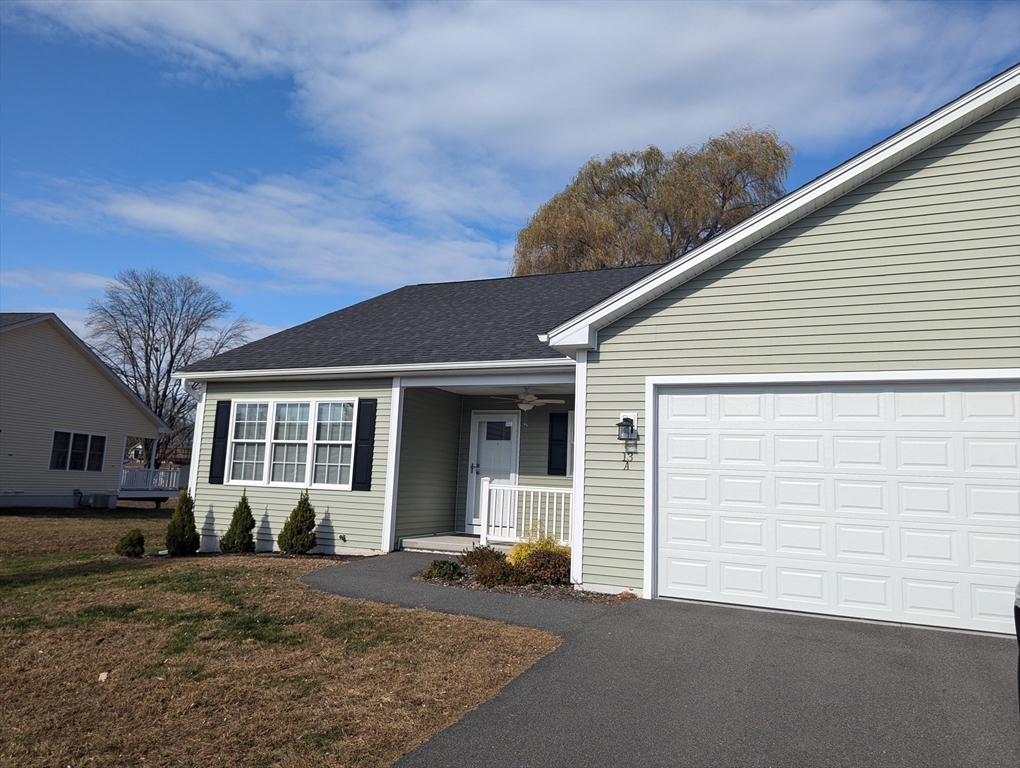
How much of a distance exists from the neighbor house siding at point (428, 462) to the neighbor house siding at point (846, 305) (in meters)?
4.15

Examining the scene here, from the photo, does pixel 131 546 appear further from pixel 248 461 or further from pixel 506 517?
pixel 506 517

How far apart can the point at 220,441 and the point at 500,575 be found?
262 inches

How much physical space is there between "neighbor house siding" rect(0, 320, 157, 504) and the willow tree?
1565 cm

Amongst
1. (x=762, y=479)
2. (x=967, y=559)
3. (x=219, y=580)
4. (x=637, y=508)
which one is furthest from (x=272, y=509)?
(x=967, y=559)

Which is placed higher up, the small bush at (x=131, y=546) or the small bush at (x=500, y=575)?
the small bush at (x=500, y=575)

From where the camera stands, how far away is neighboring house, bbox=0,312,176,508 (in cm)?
2125

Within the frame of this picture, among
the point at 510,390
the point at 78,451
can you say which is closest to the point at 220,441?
the point at 510,390

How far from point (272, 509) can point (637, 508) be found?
6.83 m

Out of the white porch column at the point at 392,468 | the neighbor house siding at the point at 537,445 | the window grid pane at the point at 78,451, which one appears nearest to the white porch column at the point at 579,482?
the neighbor house siding at the point at 537,445

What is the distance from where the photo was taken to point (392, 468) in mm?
11148

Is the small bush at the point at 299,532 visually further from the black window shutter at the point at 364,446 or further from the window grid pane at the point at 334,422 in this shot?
the window grid pane at the point at 334,422

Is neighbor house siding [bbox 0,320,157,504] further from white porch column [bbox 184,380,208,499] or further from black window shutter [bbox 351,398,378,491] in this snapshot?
black window shutter [bbox 351,398,378,491]

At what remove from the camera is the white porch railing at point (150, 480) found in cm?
2711

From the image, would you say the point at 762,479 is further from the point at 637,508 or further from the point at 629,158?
the point at 629,158
